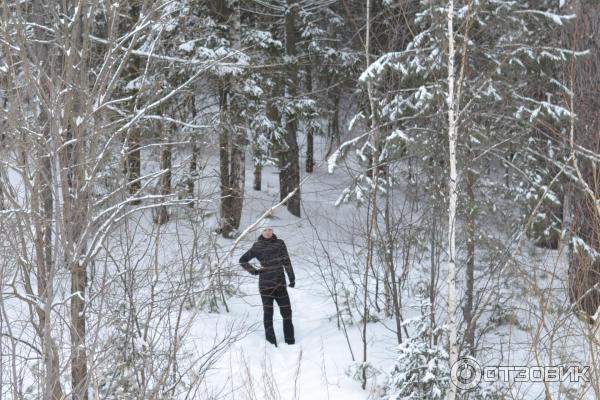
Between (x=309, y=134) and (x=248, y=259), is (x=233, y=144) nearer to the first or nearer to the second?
(x=248, y=259)

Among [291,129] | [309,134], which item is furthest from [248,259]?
[309,134]

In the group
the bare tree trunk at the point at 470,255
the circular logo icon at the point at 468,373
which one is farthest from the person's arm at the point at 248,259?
the circular logo icon at the point at 468,373

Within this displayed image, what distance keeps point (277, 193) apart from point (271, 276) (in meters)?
1.13

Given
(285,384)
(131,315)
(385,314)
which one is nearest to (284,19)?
(385,314)

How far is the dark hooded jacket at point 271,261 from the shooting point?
26.7 feet

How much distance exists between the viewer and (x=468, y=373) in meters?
6.46

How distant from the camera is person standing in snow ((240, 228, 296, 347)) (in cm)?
815

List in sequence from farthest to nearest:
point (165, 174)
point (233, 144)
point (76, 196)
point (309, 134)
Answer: point (309, 134) < point (233, 144) < point (165, 174) < point (76, 196)

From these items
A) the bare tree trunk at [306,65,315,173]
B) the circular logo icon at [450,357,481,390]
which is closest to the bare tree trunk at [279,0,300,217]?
the bare tree trunk at [306,65,315,173]

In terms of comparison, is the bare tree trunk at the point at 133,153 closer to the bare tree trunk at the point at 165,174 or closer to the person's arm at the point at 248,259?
the bare tree trunk at the point at 165,174

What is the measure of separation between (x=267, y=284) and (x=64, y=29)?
4.87 m

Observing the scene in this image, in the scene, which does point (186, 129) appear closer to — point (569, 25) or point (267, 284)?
point (267, 284)

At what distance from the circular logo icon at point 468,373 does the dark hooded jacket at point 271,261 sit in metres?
2.58

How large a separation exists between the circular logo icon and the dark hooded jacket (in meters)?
2.58
